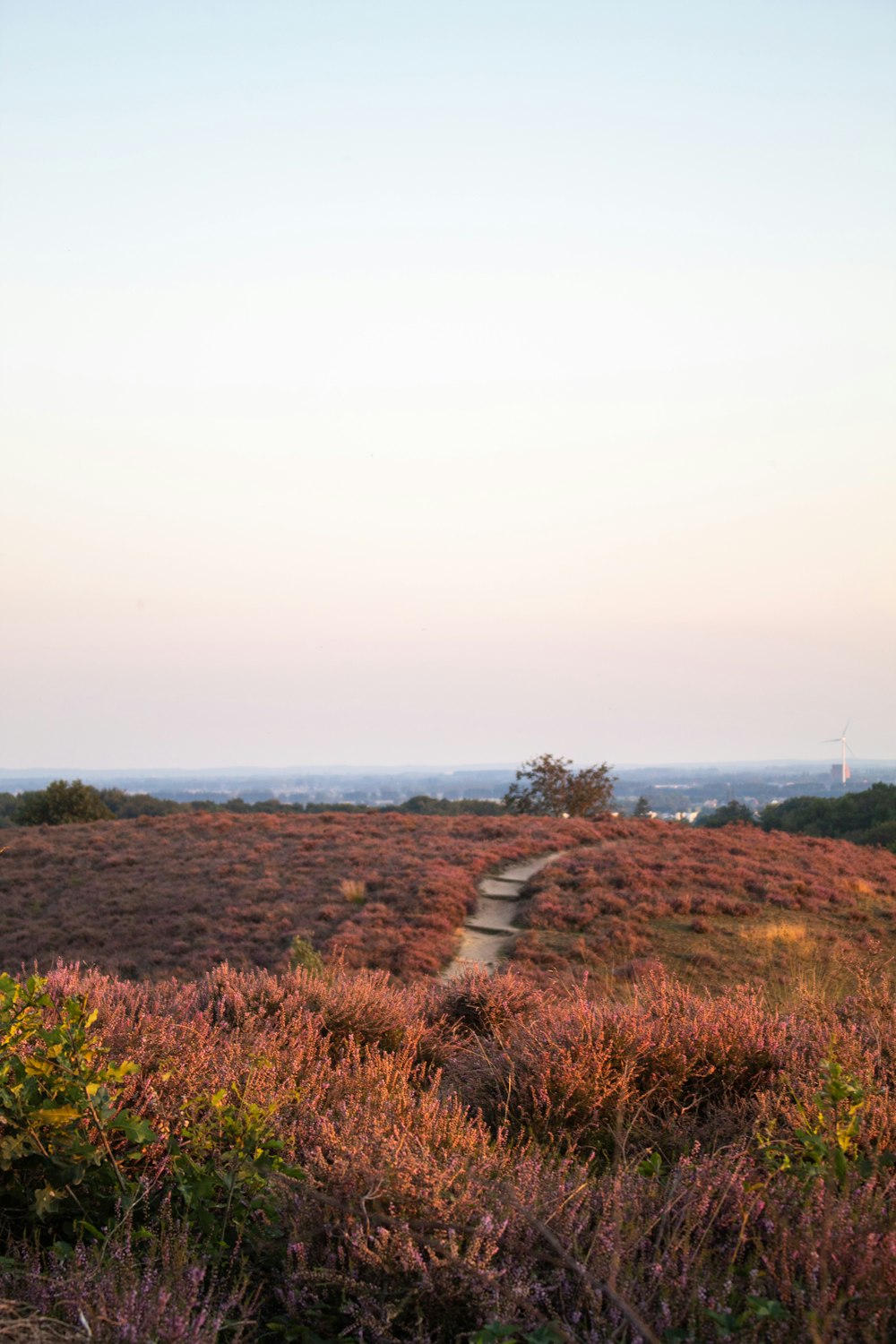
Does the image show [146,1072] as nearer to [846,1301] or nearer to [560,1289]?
[560,1289]

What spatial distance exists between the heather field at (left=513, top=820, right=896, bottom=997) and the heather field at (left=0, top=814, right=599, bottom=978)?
192 cm

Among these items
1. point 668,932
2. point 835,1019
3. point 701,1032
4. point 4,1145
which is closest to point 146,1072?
point 4,1145

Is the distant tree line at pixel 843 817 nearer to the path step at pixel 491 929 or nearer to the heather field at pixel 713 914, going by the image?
the heather field at pixel 713 914

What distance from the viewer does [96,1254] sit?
2959 mm

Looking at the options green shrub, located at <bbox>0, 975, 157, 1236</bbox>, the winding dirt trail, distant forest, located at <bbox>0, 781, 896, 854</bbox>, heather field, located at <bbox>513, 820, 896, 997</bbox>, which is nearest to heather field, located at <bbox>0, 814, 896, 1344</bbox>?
green shrub, located at <bbox>0, 975, 157, 1236</bbox>

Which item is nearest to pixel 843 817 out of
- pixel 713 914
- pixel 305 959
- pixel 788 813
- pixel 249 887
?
pixel 788 813

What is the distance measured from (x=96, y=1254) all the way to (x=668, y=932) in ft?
42.6

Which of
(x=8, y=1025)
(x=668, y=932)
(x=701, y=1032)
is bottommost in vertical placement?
(x=668, y=932)

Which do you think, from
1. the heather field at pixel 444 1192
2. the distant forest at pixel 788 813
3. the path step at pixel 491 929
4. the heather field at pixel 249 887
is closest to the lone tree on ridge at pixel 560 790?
the distant forest at pixel 788 813

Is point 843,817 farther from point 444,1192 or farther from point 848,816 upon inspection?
point 444,1192

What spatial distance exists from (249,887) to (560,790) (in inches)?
934

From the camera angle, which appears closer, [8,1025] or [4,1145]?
[4,1145]

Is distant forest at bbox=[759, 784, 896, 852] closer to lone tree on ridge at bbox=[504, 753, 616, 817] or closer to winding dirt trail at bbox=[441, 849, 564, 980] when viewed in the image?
lone tree on ridge at bbox=[504, 753, 616, 817]

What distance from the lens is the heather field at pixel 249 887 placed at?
49.2ft
